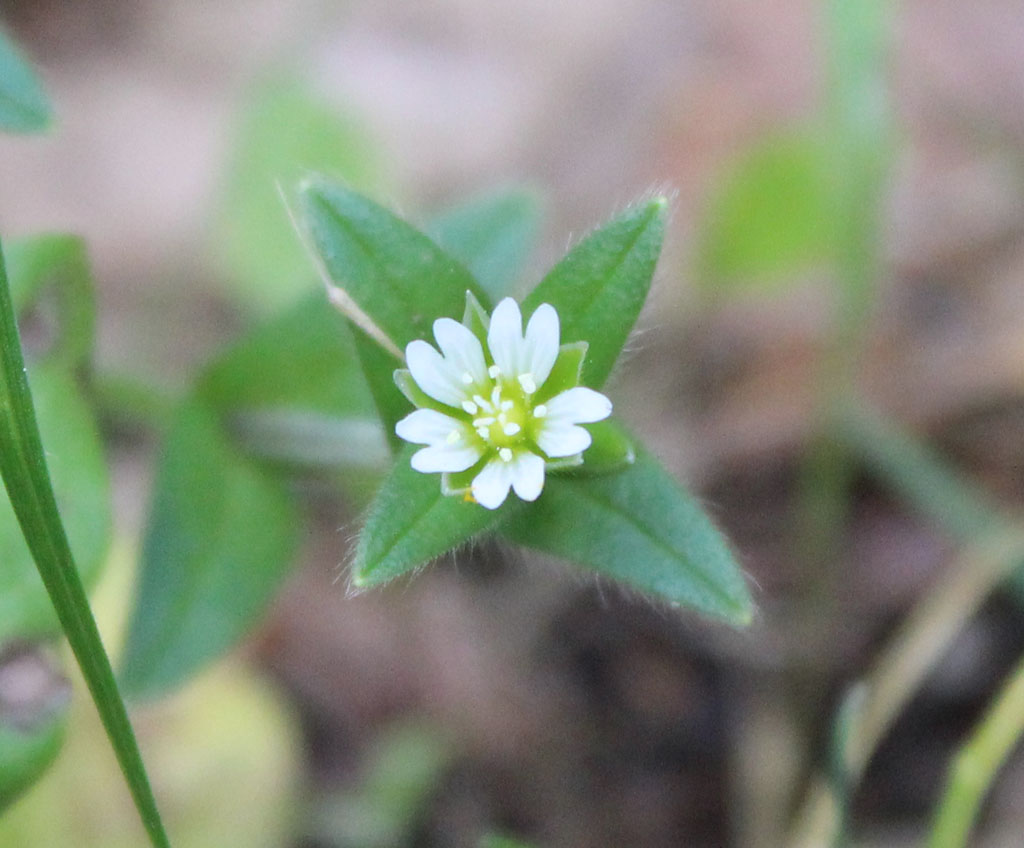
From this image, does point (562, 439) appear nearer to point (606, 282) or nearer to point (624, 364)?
point (606, 282)

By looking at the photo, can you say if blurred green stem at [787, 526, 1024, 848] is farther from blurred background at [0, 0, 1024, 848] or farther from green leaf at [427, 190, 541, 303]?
green leaf at [427, 190, 541, 303]

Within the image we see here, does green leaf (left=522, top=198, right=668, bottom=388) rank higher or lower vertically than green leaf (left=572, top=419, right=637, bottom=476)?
higher

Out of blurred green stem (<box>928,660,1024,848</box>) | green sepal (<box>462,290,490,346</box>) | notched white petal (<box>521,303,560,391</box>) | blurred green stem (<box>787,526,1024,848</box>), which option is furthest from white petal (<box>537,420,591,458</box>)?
blurred green stem (<box>787,526,1024,848</box>)

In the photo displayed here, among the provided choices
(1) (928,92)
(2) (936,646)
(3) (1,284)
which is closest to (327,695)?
(2) (936,646)

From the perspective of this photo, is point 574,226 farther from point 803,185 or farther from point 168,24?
point 168,24

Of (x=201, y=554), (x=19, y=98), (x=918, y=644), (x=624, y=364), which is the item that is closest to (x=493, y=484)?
(x=624, y=364)

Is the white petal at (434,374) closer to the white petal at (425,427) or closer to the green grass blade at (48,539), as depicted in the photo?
the white petal at (425,427)
